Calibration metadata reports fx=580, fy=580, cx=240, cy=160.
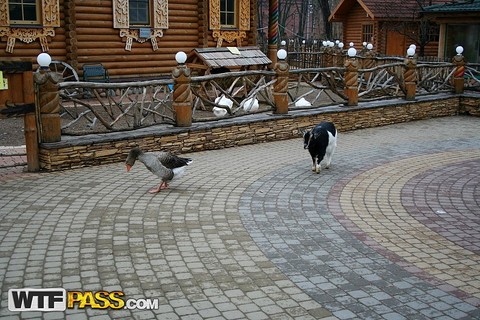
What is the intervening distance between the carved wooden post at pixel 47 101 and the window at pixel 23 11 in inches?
306

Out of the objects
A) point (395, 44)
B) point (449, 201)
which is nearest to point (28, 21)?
point (449, 201)

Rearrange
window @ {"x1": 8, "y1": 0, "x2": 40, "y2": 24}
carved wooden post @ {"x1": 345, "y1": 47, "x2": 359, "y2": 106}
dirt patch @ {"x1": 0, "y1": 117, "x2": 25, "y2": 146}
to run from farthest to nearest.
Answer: window @ {"x1": 8, "y1": 0, "x2": 40, "y2": 24} → carved wooden post @ {"x1": 345, "y1": 47, "x2": 359, "y2": 106} → dirt patch @ {"x1": 0, "y1": 117, "x2": 25, "y2": 146}

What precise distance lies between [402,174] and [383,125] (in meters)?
5.56

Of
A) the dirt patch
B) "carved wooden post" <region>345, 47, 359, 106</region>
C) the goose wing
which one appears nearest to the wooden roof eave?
"carved wooden post" <region>345, 47, 359, 106</region>

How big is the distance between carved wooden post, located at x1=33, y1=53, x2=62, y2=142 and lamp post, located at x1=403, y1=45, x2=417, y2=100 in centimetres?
992

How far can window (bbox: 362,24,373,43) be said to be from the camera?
113 ft

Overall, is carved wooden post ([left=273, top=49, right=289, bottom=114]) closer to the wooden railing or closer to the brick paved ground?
the wooden railing

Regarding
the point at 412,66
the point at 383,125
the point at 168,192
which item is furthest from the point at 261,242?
the point at 412,66

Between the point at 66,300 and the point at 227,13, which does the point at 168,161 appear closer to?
the point at 66,300

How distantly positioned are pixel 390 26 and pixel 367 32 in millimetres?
2179

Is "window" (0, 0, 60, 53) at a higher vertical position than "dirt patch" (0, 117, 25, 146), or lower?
Answer: higher

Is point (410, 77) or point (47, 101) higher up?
point (410, 77)

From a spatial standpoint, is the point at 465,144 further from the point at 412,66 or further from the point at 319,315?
the point at 319,315

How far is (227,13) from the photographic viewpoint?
2139cm
